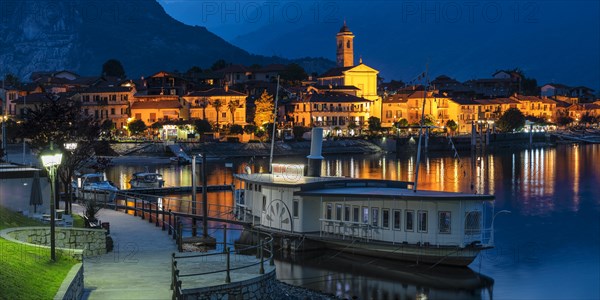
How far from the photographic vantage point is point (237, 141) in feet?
356

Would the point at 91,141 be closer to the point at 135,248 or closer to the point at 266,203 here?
the point at 266,203

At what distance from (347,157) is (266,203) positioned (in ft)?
230

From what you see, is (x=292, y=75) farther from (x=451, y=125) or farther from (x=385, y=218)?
(x=385, y=218)

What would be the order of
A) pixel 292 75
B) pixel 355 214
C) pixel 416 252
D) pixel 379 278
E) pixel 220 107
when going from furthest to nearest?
pixel 292 75 → pixel 220 107 → pixel 355 214 → pixel 416 252 → pixel 379 278

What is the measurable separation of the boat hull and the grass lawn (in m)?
13.7

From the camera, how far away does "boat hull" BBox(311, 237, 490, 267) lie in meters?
29.1

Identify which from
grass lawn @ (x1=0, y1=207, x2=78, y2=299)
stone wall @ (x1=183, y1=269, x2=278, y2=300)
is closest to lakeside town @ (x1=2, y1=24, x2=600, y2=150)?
stone wall @ (x1=183, y1=269, x2=278, y2=300)

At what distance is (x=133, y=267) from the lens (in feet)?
68.8

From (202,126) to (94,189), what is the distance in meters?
60.1

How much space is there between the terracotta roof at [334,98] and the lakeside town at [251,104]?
0.15 metres

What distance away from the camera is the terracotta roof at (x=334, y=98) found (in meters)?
123

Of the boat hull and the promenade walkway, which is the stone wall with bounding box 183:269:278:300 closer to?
the promenade walkway

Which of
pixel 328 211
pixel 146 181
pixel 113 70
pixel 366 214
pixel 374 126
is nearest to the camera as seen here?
pixel 366 214


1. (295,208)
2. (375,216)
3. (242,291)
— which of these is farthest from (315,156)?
(242,291)
